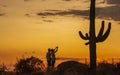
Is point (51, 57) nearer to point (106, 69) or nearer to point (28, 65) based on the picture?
point (28, 65)

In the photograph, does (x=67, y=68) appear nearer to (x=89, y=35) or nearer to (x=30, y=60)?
(x=89, y=35)

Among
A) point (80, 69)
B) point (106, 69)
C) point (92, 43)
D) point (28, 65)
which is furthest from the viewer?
point (28, 65)

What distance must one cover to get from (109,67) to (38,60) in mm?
9497

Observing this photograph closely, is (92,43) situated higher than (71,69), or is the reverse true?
(92,43)

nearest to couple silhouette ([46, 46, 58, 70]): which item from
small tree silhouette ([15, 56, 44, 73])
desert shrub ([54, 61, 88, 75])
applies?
small tree silhouette ([15, 56, 44, 73])

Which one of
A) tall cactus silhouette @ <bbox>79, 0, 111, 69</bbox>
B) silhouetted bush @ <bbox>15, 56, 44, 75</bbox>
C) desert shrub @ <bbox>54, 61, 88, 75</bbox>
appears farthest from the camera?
silhouetted bush @ <bbox>15, 56, 44, 75</bbox>

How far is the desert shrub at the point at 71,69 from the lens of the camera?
30.0 metres

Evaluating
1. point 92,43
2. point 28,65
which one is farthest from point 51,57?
point 92,43

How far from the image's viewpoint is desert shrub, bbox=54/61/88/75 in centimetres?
2995

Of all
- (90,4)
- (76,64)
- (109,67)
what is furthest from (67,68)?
(90,4)

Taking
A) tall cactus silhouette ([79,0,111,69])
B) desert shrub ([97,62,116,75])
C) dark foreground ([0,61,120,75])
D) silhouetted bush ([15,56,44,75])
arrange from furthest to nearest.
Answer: silhouetted bush ([15,56,44,75]) → tall cactus silhouette ([79,0,111,69]) → dark foreground ([0,61,120,75]) → desert shrub ([97,62,116,75])

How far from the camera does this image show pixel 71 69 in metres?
30.6

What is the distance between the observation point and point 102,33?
1281 inches

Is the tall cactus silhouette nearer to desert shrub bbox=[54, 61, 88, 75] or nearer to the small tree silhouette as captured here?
desert shrub bbox=[54, 61, 88, 75]
